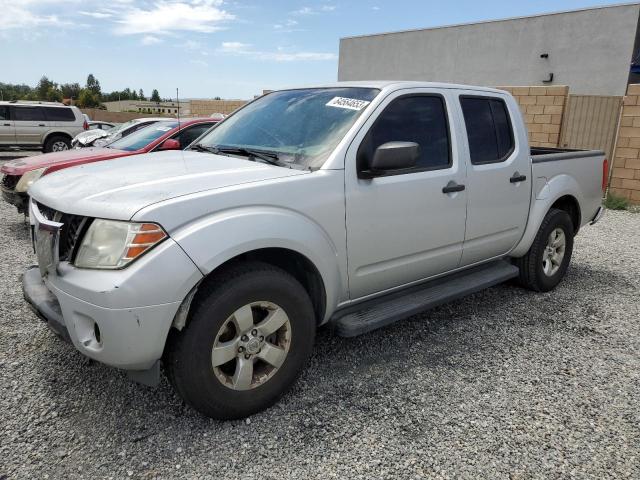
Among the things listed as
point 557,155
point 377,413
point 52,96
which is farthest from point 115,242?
point 52,96

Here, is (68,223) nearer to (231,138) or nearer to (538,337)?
(231,138)

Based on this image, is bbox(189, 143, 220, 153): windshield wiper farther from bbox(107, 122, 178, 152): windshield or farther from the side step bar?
bbox(107, 122, 178, 152): windshield

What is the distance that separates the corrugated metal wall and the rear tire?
50.0 ft

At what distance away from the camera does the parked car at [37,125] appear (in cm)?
1686

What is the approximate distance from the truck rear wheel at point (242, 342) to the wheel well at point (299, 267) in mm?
108

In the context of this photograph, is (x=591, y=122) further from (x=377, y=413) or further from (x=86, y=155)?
(x=377, y=413)

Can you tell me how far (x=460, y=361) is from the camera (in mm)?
3512

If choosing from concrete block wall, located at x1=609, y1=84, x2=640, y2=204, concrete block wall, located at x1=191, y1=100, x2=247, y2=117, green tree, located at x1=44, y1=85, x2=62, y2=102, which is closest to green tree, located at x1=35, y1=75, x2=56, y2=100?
green tree, located at x1=44, y1=85, x2=62, y2=102

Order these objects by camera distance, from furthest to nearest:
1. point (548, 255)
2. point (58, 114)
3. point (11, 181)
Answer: point (58, 114) < point (11, 181) < point (548, 255)

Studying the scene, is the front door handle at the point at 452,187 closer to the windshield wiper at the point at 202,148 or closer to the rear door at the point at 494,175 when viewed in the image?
the rear door at the point at 494,175

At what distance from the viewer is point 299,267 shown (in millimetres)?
2963

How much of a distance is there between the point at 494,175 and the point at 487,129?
0.40m

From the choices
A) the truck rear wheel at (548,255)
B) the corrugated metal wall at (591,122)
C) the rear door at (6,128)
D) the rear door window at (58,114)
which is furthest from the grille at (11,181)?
the rear door at (6,128)

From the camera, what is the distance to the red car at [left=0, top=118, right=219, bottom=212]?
249 inches
